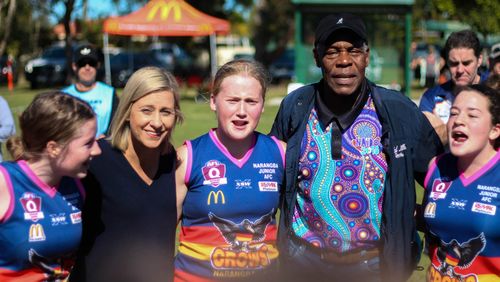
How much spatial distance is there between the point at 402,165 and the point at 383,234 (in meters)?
0.35

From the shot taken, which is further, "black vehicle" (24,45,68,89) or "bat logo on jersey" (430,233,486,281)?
"black vehicle" (24,45,68,89)

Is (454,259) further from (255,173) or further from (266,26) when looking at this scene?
(266,26)

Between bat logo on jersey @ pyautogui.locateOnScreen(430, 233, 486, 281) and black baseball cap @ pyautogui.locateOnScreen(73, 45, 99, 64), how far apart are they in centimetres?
568

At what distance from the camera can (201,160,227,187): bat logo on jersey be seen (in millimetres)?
3418

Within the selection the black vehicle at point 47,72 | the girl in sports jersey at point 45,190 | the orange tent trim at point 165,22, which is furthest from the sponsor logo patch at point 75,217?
the black vehicle at point 47,72

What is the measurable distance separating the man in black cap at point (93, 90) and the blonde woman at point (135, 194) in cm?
378

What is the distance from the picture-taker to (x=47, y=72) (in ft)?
103

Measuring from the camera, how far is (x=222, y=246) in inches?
133

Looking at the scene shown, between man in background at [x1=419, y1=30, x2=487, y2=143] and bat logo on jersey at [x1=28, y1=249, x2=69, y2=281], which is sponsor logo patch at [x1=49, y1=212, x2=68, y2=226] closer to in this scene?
bat logo on jersey at [x1=28, y1=249, x2=69, y2=281]

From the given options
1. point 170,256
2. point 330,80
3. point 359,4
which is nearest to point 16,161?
point 170,256

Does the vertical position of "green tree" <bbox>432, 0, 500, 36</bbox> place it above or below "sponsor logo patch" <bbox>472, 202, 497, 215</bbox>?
above

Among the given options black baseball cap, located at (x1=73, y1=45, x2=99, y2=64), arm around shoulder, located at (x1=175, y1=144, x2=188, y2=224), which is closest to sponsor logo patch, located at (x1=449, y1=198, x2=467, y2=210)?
arm around shoulder, located at (x1=175, y1=144, x2=188, y2=224)

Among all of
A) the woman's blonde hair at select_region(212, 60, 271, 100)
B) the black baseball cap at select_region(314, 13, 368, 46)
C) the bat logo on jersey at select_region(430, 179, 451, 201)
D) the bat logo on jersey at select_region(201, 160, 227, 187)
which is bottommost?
the bat logo on jersey at select_region(430, 179, 451, 201)

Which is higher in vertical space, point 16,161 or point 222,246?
point 16,161
